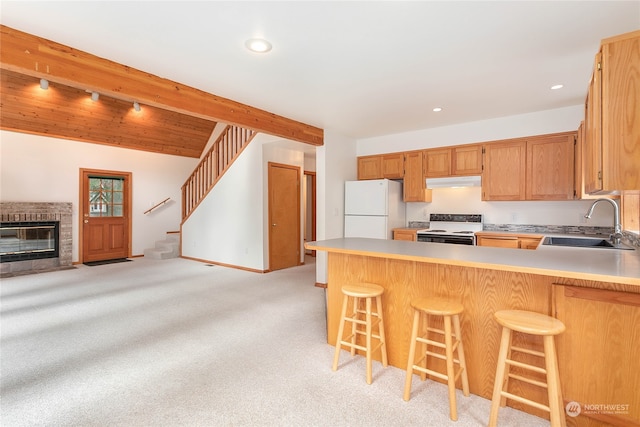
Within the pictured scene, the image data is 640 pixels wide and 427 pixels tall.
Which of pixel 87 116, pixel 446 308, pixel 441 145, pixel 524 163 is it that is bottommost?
pixel 446 308

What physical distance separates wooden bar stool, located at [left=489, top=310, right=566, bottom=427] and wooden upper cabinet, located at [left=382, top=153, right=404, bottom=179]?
11.0 feet

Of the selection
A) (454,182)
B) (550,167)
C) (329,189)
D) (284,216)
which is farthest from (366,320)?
(284,216)

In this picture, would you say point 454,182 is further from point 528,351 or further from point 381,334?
point 528,351

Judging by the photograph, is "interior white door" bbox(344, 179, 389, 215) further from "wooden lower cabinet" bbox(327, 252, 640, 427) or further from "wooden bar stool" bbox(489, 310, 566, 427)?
"wooden bar stool" bbox(489, 310, 566, 427)

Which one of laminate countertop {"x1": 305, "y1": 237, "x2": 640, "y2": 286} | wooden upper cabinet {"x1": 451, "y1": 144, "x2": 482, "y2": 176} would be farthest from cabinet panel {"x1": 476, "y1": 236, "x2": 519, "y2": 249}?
laminate countertop {"x1": 305, "y1": 237, "x2": 640, "y2": 286}

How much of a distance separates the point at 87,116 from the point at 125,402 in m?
6.18

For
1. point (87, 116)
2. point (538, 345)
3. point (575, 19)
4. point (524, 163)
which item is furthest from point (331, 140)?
point (87, 116)

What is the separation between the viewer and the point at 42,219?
6.12m

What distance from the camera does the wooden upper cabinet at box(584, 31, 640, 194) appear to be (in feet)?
5.71

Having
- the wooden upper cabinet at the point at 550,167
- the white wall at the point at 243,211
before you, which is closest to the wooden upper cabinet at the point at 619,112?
the wooden upper cabinet at the point at 550,167

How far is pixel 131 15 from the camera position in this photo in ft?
6.41

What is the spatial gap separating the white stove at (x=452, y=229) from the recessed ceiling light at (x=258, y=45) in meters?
3.15

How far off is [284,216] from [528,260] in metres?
4.87

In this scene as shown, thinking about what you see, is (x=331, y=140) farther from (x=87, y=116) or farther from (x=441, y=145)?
(x=87, y=116)
